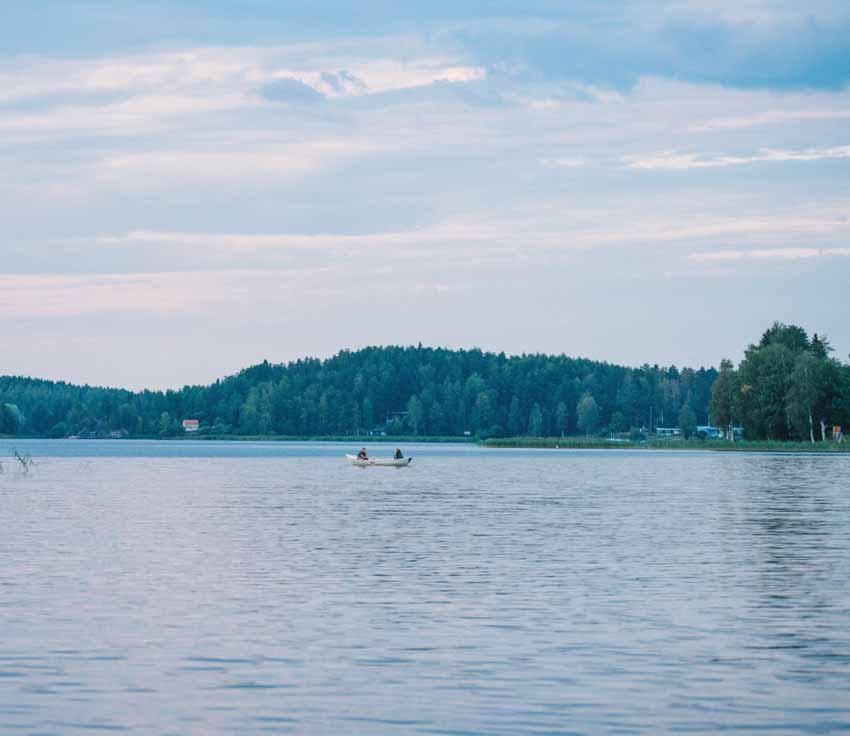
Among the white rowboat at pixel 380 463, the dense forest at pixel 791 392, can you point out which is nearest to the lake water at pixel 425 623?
the white rowboat at pixel 380 463

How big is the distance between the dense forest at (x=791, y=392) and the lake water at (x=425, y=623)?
119242 mm

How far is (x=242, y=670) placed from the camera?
24422mm

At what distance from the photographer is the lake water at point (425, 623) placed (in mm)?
20969

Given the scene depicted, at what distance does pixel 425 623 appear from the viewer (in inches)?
1179

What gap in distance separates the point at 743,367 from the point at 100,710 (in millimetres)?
180589

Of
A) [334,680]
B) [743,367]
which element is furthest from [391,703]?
[743,367]

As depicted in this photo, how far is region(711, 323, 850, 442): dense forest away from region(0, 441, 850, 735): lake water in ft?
391

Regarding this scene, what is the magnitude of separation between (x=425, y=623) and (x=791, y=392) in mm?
159609

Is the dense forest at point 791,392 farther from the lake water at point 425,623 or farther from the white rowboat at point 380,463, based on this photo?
the lake water at point 425,623

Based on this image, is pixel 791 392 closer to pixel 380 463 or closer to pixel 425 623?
pixel 380 463

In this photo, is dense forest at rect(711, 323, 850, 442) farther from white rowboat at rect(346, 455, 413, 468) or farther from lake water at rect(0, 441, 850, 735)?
lake water at rect(0, 441, 850, 735)

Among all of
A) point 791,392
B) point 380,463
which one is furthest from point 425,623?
point 791,392

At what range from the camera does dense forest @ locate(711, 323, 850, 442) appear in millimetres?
181375

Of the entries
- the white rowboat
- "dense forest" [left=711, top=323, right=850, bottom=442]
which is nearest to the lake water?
the white rowboat
